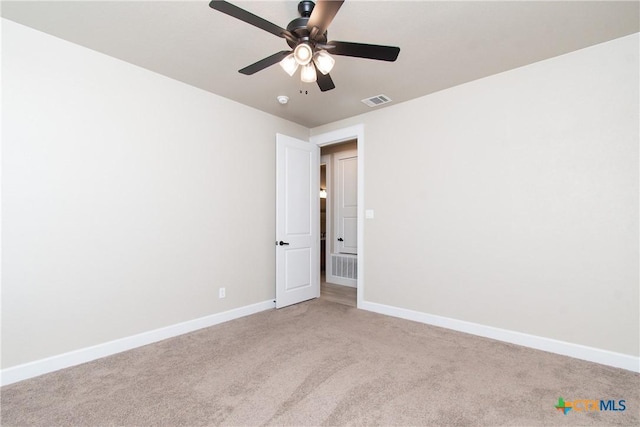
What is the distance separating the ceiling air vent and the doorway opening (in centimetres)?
163

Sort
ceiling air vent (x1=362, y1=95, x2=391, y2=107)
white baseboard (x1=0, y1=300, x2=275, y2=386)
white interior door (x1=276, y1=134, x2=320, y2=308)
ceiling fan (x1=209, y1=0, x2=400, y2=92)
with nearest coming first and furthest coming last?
ceiling fan (x1=209, y1=0, x2=400, y2=92)
white baseboard (x1=0, y1=300, x2=275, y2=386)
ceiling air vent (x1=362, y1=95, x2=391, y2=107)
white interior door (x1=276, y1=134, x2=320, y2=308)

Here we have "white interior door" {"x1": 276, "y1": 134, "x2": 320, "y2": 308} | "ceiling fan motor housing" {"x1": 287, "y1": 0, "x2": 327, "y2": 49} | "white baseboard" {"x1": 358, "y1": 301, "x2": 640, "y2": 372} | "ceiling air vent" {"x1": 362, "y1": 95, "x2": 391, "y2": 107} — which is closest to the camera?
"ceiling fan motor housing" {"x1": 287, "y1": 0, "x2": 327, "y2": 49}

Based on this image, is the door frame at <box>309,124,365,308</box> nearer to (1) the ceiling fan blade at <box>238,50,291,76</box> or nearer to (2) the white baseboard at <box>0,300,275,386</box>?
(2) the white baseboard at <box>0,300,275,386</box>

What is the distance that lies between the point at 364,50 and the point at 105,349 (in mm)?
3150

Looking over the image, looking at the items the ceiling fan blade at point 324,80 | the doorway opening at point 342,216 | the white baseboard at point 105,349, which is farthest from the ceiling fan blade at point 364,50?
the doorway opening at point 342,216

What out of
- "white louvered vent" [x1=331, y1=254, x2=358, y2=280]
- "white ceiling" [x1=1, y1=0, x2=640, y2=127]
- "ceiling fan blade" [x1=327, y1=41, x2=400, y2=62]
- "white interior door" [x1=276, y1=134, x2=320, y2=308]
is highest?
"white ceiling" [x1=1, y1=0, x2=640, y2=127]

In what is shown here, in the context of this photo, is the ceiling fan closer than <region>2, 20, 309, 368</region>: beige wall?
Yes

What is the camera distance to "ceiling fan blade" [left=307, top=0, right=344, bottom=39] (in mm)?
1464

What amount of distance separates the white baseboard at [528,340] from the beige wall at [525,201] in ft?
0.16

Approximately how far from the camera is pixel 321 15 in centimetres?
158

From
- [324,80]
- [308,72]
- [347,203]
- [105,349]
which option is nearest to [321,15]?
[308,72]

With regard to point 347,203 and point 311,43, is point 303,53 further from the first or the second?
point 347,203

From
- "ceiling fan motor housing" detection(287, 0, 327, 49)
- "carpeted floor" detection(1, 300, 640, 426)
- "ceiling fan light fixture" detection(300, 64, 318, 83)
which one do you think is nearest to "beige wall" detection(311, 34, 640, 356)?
"carpeted floor" detection(1, 300, 640, 426)

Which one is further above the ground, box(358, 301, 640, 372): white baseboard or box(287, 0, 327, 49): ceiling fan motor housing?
box(287, 0, 327, 49): ceiling fan motor housing
